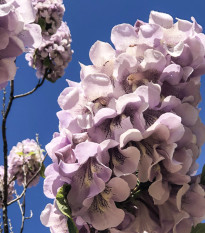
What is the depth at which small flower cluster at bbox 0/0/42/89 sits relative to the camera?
42 cm

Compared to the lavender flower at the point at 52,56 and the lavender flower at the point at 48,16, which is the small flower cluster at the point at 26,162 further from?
the lavender flower at the point at 48,16

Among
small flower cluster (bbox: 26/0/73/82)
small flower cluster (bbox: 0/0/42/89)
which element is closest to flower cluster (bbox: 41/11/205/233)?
small flower cluster (bbox: 0/0/42/89)

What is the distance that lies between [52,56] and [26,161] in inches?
29.7

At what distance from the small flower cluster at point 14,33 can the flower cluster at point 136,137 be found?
91mm

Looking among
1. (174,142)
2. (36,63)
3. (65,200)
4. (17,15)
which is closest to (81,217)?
(65,200)

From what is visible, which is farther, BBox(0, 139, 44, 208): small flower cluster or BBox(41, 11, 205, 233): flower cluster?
BBox(0, 139, 44, 208): small flower cluster

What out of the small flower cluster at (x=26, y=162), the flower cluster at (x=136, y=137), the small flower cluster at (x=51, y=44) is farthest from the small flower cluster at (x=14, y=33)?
the small flower cluster at (x=26, y=162)

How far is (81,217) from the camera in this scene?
1.50ft

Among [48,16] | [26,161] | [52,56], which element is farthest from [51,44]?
[26,161]

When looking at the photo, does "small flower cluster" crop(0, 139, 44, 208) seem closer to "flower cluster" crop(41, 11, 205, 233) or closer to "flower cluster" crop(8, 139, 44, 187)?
"flower cluster" crop(8, 139, 44, 187)

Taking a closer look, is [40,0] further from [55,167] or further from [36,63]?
[55,167]

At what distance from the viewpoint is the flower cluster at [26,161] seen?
225 cm

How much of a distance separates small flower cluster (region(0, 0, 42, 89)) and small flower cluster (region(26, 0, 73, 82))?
1.36 meters

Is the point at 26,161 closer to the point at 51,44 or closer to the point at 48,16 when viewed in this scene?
the point at 51,44
